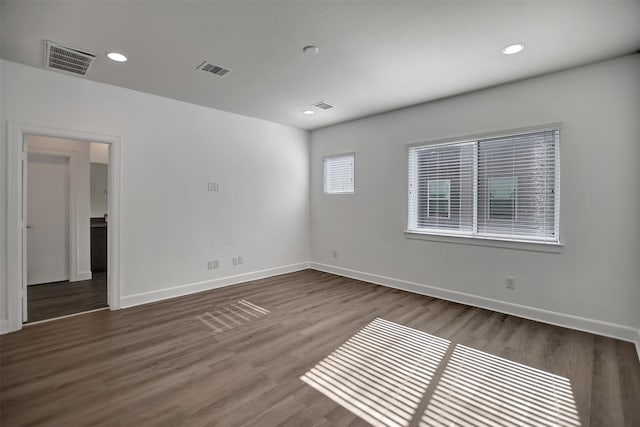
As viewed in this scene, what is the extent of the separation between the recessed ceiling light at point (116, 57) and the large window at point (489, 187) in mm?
3834

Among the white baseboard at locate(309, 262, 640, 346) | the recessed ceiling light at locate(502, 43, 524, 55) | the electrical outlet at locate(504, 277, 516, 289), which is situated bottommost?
the white baseboard at locate(309, 262, 640, 346)

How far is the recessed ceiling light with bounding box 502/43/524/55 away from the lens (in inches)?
107

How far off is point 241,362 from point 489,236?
10.8 feet

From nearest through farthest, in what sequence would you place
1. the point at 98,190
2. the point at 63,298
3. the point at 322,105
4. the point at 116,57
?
the point at 116,57, the point at 63,298, the point at 322,105, the point at 98,190

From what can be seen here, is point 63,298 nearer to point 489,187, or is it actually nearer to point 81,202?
point 81,202

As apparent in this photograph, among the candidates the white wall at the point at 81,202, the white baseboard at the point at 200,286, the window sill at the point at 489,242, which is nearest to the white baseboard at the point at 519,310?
the window sill at the point at 489,242

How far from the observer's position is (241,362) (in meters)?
2.49

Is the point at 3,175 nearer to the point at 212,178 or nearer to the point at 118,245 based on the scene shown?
the point at 118,245

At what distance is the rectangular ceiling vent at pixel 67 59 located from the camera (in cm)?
280

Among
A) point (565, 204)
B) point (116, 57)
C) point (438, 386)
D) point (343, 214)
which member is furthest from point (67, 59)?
point (565, 204)

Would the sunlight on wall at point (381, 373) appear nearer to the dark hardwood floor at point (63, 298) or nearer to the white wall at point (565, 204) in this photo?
the white wall at point (565, 204)

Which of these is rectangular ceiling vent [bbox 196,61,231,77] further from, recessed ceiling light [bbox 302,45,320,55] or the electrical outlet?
the electrical outlet

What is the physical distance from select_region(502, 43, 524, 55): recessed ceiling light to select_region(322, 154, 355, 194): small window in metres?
2.84

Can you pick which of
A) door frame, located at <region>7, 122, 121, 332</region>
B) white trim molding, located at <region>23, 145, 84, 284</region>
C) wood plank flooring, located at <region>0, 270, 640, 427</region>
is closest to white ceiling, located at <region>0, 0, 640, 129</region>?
door frame, located at <region>7, 122, 121, 332</region>
